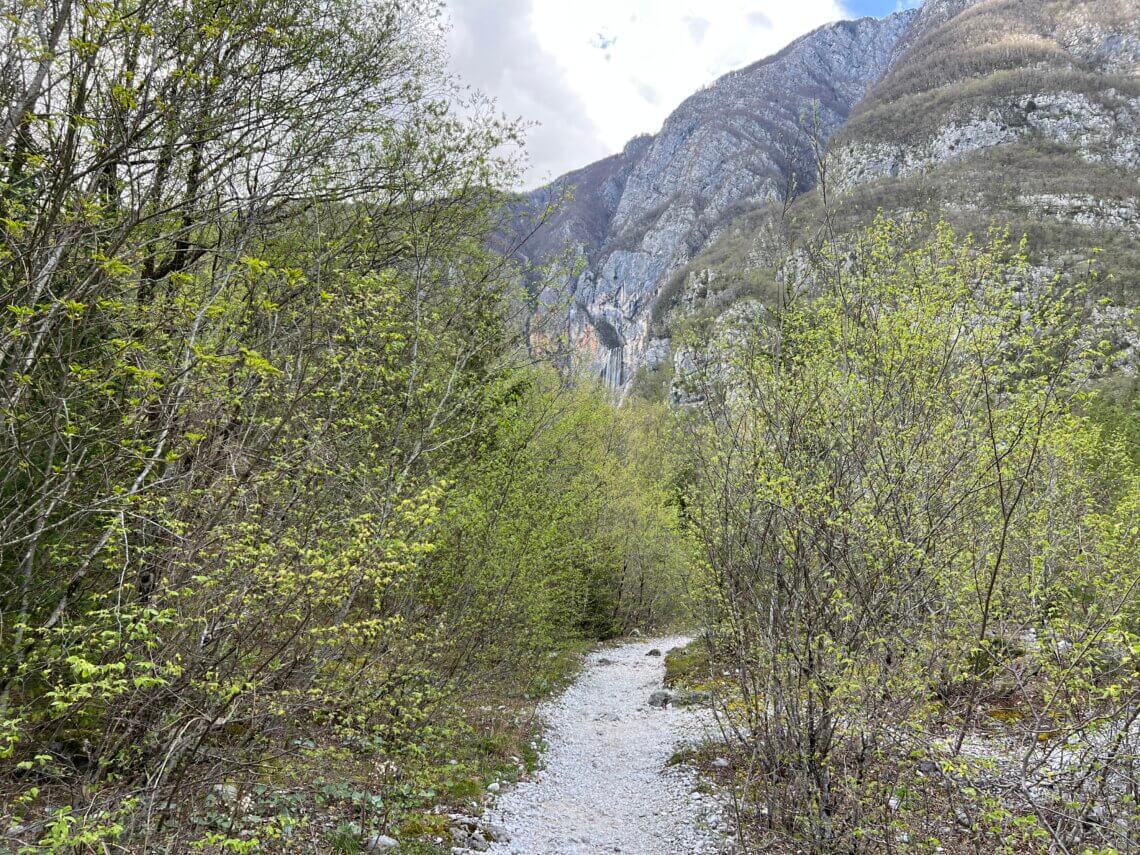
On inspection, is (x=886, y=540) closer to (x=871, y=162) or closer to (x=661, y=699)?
(x=661, y=699)

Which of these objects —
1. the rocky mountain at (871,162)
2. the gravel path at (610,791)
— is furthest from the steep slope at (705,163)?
the gravel path at (610,791)

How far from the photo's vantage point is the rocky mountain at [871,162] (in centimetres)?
Answer: 795

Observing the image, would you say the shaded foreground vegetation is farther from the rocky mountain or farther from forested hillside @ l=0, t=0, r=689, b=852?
forested hillside @ l=0, t=0, r=689, b=852

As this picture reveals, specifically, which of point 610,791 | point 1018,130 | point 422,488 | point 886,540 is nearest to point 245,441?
point 422,488

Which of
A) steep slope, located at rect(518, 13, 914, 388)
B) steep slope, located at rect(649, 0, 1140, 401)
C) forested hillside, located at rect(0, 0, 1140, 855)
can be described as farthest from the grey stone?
steep slope, located at rect(518, 13, 914, 388)

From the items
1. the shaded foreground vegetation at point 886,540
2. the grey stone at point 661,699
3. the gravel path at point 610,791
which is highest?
the shaded foreground vegetation at point 886,540

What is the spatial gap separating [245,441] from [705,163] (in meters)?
176

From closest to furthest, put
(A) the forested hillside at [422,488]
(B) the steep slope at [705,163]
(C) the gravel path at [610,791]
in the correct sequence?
(A) the forested hillside at [422,488] < (C) the gravel path at [610,791] < (B) the steep slope at [705,163]

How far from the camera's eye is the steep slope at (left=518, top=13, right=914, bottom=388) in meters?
142

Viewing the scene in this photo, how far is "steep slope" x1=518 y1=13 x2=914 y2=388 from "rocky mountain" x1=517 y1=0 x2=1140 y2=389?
0.60 meters

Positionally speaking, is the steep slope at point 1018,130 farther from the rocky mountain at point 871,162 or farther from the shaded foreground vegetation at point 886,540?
the shaded foreground vegetation at point 886,540

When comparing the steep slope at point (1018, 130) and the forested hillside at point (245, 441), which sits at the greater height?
the steep slope at point (1018, 130)

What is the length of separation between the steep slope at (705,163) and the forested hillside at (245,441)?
302 ft

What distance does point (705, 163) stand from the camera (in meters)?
160
